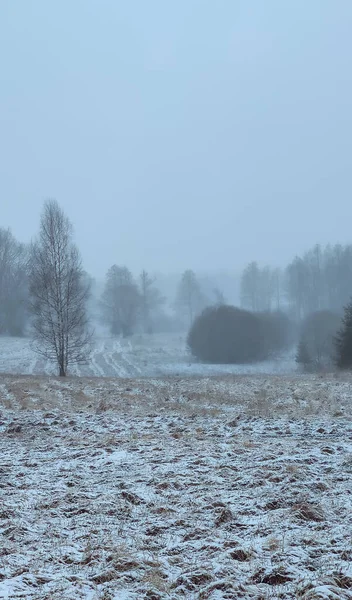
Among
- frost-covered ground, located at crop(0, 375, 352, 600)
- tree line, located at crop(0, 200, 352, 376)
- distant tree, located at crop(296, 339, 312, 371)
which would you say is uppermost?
tree line, located at crop(0, 200, 352, 376)

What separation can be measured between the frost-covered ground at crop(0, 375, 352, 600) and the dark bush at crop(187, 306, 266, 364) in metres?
48.8

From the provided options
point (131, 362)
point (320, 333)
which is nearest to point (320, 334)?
point (320, 333)

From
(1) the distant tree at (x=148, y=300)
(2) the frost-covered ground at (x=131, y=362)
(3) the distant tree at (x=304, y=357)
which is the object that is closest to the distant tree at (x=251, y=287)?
(1) the distant tree at (x=148, y=300)

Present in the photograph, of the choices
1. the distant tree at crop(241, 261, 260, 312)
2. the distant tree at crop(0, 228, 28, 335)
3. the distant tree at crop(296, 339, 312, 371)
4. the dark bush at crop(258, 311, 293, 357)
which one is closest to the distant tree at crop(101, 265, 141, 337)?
the distant tree at crop(0, 228, 28, 335)

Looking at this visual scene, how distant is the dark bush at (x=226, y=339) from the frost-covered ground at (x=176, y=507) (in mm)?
48819

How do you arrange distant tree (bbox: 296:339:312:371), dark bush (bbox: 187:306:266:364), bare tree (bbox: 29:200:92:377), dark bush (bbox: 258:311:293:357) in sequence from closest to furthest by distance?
bare tree (bbox: 29:200:92:377)
distant tree (bbox: 296:339:312:371)
dark bush (bbox: 187:306:266:364)
dark bush (bbox: 258:311:293:357)

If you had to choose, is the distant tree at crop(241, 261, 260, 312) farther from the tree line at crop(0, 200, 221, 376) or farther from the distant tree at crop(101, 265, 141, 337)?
the distant tree at crop(101, 265, 141, 337)

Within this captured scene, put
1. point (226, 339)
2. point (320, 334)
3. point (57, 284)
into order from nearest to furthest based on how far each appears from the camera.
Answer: point (57, 284) → point (320, 334) → point (226, 339)

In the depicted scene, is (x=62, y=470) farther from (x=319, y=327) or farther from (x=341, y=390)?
(x=319, y=327)

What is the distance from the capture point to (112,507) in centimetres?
611

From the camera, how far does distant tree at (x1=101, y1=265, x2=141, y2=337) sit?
252 ft

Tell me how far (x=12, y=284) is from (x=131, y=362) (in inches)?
1096

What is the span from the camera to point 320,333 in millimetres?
59875

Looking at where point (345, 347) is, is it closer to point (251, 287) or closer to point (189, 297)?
point (189, 297)
